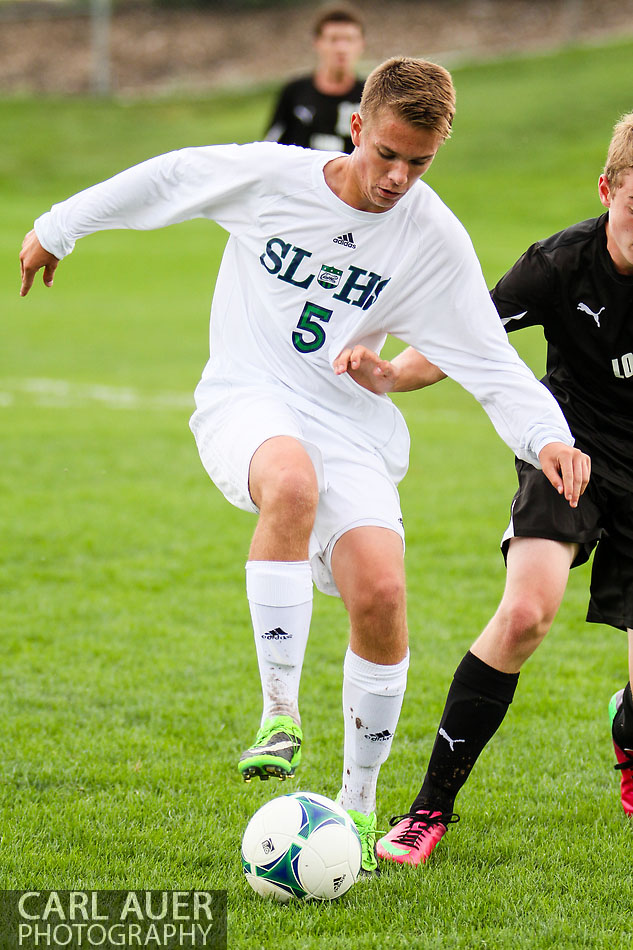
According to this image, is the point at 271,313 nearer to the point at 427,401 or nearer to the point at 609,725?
the point at 609,725

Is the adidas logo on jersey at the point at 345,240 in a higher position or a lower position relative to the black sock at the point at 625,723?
higher

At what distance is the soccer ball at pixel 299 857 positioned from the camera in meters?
3.20

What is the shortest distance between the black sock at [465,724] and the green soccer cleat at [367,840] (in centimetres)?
16

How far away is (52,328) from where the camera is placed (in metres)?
16.8

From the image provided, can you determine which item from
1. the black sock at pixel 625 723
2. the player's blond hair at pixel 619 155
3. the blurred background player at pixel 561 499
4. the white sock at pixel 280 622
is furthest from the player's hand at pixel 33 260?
the black sock at pixel 625 723

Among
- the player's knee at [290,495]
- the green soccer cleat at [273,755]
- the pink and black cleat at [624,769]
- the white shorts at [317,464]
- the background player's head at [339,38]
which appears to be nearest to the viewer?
the green soccer cleat at [273,755]

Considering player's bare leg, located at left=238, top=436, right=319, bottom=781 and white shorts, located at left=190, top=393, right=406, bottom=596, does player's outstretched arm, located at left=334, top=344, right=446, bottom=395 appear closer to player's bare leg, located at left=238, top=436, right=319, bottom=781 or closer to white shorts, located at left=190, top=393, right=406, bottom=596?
white shorts, located at left=190, top=393, right=406, bottom=596

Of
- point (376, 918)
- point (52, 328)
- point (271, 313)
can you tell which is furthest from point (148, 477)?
point (52, 328)

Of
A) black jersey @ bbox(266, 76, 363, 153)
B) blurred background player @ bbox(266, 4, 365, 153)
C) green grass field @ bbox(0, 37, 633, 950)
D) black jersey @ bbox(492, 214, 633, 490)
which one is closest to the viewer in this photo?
green grass field @ bbox(0, 37, 633, 950)

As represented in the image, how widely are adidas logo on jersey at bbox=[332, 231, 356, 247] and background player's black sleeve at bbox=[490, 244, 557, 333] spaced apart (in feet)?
1.82

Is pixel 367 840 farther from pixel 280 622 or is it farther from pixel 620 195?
pixel 620 195

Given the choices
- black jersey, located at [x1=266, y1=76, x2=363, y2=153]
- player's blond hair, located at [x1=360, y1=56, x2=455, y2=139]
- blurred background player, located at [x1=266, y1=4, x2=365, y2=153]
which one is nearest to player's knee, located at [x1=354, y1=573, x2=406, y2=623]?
player's blond hair, located at [x1=360, y1=56, x2=455, y2=139]

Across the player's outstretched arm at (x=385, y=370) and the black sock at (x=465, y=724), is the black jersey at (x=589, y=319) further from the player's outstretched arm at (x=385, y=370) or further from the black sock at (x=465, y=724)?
the black sock at (x=465, y=724)

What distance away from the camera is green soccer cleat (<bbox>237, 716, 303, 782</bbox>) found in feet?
9.69
